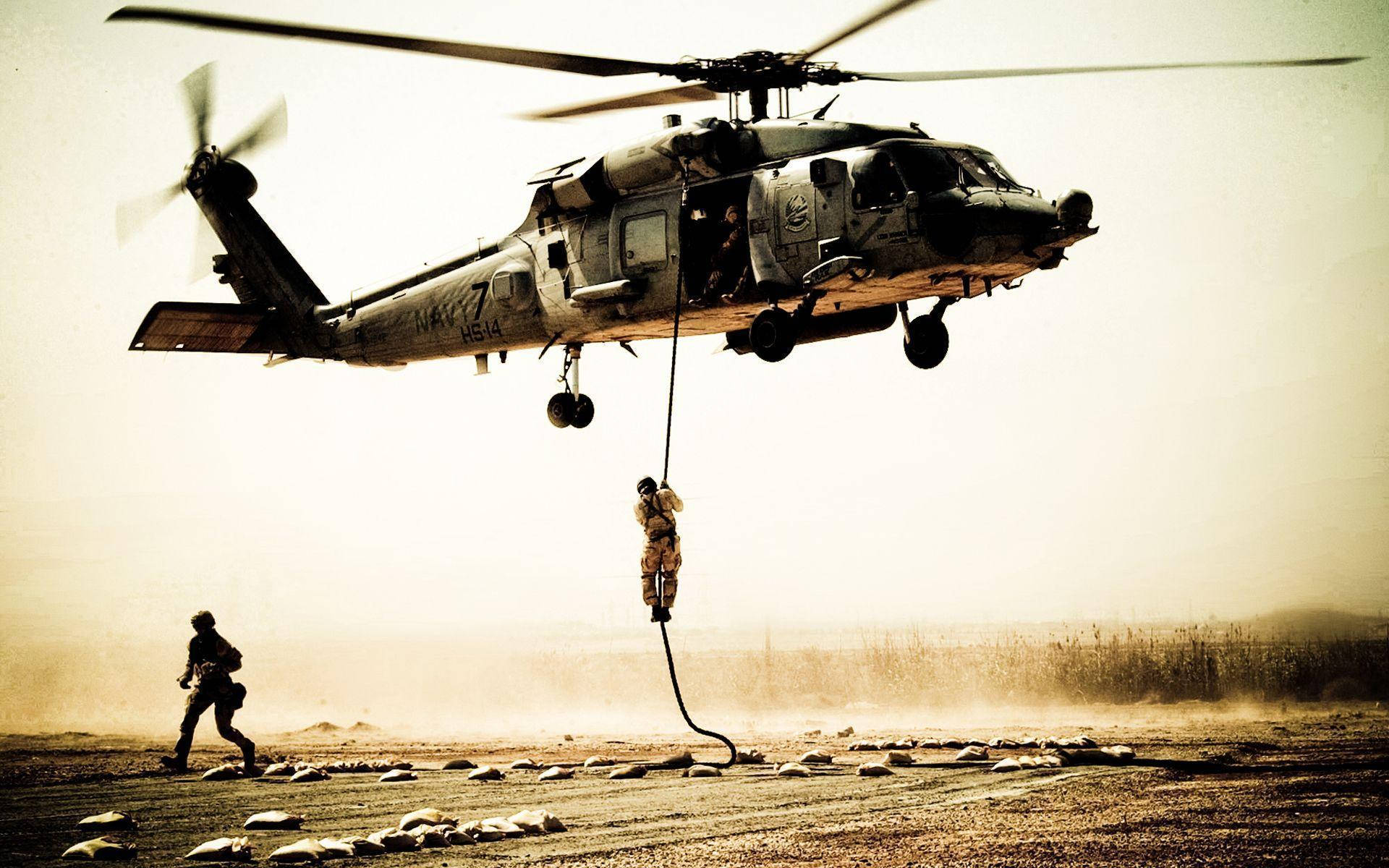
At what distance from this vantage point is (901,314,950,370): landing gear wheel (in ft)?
43.9

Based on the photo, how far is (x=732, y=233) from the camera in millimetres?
13516

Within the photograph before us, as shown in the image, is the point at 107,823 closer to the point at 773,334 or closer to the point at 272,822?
Answer: the point at 272,822

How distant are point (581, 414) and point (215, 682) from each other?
16.8 feet

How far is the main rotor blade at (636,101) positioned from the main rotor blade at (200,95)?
7205 millimetres

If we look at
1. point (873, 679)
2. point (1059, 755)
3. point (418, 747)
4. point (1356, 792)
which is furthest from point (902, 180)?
point (873, 679)

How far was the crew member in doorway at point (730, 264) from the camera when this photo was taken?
1342 cm

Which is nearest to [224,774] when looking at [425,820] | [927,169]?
[425,820]

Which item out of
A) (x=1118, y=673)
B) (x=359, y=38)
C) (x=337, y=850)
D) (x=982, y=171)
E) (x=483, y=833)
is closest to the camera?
(x=337, y=850)

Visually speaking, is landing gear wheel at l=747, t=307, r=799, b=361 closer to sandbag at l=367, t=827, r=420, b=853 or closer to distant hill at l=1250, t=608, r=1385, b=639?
sandbag at l=367, t=827, r=420, b=853

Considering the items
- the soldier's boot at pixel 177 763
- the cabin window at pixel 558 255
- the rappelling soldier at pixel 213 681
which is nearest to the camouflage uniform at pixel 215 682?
the rappelling soldier at pixel 213 681

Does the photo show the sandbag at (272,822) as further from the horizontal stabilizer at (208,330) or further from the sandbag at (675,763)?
the horizontal stabilizer at (208,330)

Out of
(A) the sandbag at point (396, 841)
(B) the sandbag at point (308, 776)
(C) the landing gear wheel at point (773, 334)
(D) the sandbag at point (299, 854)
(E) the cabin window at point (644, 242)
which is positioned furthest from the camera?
(E) the cabin window at point (644, 242)

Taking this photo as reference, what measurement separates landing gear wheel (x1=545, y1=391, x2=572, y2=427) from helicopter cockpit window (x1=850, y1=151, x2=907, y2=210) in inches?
194

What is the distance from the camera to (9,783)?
517 inches
